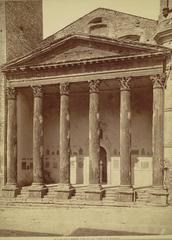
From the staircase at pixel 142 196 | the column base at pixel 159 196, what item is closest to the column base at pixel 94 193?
the staircase at pixel 142 196

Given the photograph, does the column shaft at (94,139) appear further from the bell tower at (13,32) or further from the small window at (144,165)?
the bell tower at (13,32)

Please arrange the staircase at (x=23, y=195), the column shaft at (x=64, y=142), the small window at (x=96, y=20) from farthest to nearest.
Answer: the small window at (x=96, y=20) → the staircase at (x=23, y=195) → the column shaft at (x=64, y=142)

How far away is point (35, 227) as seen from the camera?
14055 mm

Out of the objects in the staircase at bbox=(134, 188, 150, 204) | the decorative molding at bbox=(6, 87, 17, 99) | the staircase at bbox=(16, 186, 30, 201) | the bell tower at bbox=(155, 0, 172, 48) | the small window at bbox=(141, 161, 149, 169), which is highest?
the bell tower at bbox=(155, 0, 172, 48)

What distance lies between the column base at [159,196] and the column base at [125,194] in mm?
1094

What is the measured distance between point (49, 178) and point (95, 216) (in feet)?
31.8

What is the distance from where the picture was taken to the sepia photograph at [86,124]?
16.7 meters

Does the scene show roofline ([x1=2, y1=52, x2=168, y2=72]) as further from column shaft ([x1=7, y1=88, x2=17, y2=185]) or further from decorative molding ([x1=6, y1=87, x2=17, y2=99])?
column shaft ([x1=7, y1=88, x2=17, y2=185])

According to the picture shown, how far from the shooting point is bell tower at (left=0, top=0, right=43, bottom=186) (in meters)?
21.9

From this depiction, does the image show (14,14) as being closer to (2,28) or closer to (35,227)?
(2,28)

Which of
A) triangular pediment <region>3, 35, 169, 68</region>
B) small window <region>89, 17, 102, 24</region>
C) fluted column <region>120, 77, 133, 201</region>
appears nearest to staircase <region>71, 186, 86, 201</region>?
fluted column <region>120, 77, 133, 201</region>

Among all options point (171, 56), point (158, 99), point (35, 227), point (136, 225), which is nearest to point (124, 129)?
point (158, 99)

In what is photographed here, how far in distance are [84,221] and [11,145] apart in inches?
322

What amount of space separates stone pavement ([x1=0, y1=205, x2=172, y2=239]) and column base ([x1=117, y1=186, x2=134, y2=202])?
0.71 m
